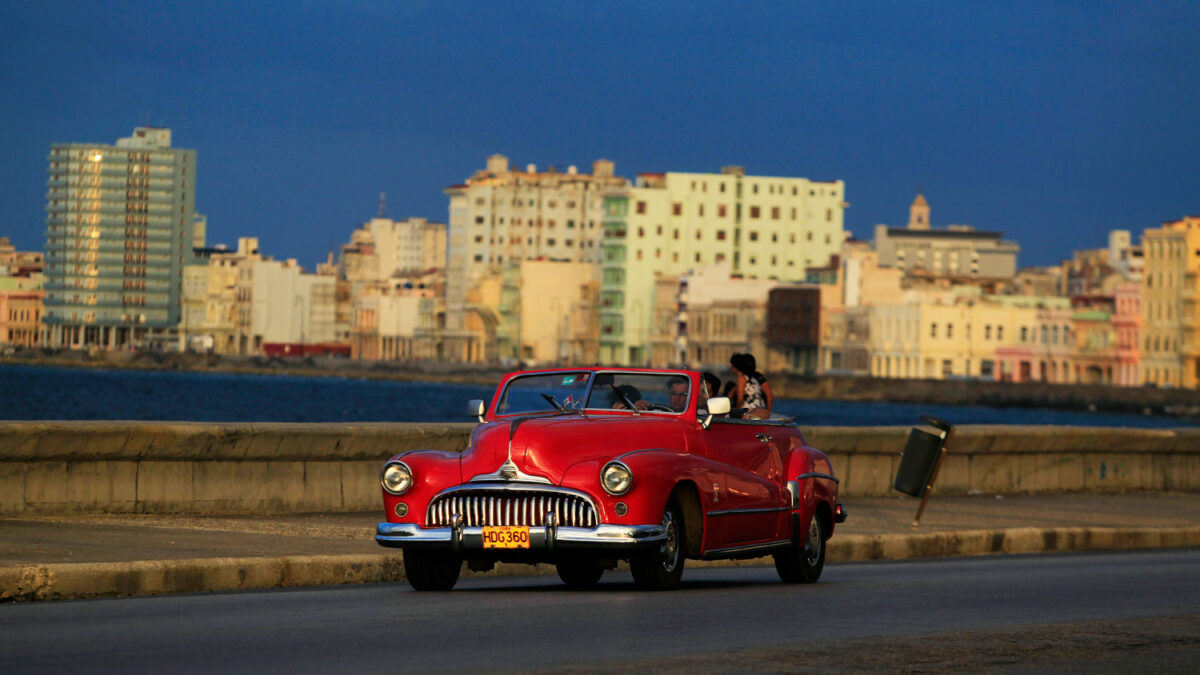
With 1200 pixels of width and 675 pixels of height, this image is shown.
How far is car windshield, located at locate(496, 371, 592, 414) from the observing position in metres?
14.6

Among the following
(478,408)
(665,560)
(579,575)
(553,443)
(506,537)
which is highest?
(478,408)

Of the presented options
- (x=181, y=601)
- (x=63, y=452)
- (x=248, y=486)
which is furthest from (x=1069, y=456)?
(x=181, y=601)

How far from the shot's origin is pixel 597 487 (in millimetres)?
13477

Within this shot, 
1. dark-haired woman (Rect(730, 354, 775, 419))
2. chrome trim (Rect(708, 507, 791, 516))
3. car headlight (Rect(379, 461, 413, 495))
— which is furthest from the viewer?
dark-haired woman (Rect(730, 354, 775, 419))

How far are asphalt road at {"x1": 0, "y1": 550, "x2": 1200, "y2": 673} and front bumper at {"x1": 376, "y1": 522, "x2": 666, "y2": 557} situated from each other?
337mm

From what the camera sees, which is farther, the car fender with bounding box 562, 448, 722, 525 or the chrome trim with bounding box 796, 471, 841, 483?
the chrome trim with bounding box 796, 471, 841, 483

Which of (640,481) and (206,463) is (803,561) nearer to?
(640,481)

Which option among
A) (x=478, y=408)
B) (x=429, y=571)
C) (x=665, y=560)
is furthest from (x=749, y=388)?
(x=429, y=571)

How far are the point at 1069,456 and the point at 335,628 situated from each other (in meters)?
19.5

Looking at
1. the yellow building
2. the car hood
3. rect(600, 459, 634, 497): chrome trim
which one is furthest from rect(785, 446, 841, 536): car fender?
the yellow building

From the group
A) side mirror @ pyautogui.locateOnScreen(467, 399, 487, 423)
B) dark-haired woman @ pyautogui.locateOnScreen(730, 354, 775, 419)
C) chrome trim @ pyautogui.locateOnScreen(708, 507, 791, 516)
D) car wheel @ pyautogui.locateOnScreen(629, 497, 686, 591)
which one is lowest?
car wheel @ pyautogui.locateOnScreen(629, 497, 686, 591)

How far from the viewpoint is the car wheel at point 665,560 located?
547 inches

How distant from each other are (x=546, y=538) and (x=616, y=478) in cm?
57

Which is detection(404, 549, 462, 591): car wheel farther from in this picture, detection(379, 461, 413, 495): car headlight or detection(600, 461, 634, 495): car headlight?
detection(600, 461, 634, 495): car headlight
